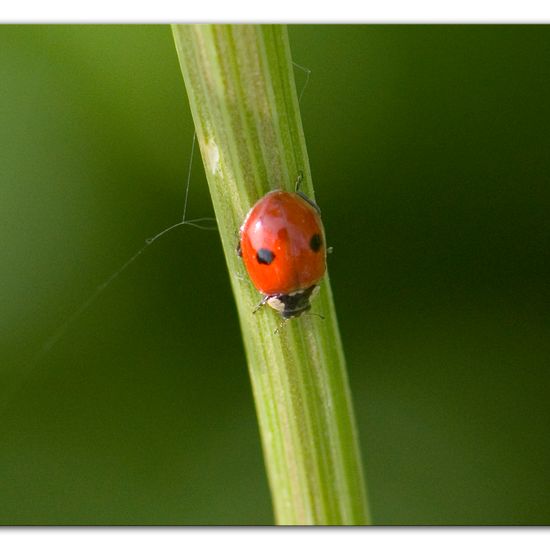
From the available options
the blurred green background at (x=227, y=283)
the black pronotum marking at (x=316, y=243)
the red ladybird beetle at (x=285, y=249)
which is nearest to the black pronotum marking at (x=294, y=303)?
the red ladybird beetle at (x=285, y=249)

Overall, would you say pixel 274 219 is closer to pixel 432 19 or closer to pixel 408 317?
pixel 432 19

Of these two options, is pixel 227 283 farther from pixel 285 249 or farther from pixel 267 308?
pixel 267 308

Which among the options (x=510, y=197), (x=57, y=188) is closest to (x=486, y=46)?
(x=510, y=197)

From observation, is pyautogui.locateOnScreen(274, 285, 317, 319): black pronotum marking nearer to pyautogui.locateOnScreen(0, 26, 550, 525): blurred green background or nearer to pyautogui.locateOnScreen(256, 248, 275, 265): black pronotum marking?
pyautogui.locateOnScreen(256, 248, 275, 265): black pronotum marking

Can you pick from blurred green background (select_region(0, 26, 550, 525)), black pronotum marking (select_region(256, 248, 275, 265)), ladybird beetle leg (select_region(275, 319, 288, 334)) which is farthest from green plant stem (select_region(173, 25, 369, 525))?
blurred green background (select_region(0, 26, 550, 525))

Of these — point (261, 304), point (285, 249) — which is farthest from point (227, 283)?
point (261, 304)

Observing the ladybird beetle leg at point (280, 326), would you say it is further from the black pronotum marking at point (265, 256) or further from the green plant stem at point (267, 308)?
the black pronotum marking at point (265, 256)
